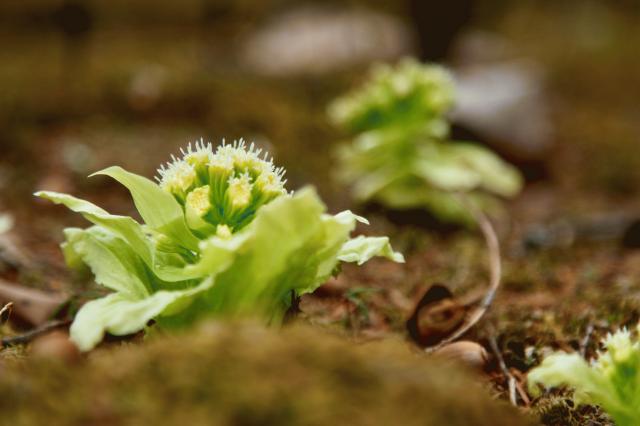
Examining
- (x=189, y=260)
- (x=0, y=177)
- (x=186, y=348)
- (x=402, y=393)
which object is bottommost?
(x=402, y=393)

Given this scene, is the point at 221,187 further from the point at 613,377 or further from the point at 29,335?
the point at 613,377

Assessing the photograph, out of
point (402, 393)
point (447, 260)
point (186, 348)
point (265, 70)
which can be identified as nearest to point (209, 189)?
point (186, 348)

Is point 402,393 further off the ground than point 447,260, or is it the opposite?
point 447,260

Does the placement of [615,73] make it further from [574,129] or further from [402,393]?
[402,393]

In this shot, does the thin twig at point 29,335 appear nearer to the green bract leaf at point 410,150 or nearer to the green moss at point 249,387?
the green moss at point 249,387

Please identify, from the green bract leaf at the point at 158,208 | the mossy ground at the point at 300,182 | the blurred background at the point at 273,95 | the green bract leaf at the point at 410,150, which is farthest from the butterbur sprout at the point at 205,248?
the green bract leaf at the point at 410,150

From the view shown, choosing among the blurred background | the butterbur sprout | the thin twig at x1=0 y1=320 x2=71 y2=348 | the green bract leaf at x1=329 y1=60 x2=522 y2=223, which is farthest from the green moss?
the green bract leaf at x1=329 y1=60 x2=522 y2=223
